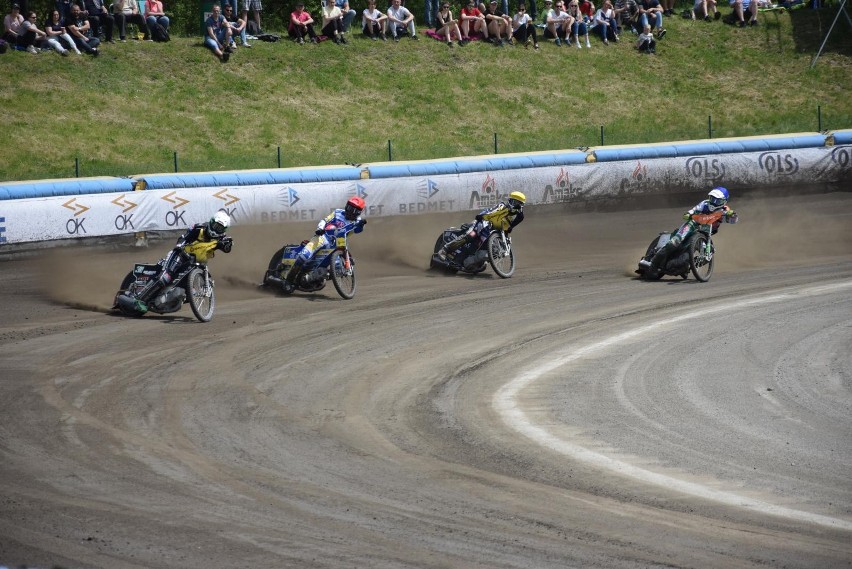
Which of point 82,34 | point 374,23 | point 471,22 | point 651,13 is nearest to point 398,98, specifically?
→ point 374,23

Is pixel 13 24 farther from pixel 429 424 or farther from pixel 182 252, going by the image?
pixel 429 424

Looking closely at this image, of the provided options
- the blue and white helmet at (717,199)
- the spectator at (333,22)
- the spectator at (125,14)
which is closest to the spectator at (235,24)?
the spectator at (125,14)

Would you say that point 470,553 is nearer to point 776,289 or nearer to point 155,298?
point 155,298

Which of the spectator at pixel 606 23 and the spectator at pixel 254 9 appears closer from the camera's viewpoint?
the spectator at pixel 254 9

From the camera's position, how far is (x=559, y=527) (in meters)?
7.26

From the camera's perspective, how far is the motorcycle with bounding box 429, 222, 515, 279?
19.6m

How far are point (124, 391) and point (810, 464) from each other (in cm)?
670

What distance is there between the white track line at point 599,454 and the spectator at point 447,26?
72.0 feet

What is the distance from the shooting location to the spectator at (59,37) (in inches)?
1145

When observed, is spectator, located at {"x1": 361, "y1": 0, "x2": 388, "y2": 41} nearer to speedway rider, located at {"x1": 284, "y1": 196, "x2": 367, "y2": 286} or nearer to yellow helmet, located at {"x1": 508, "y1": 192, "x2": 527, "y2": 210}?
yellow helmet, located at {"x1": 508, "y1": 192, "x2": 527, "y2": 210}

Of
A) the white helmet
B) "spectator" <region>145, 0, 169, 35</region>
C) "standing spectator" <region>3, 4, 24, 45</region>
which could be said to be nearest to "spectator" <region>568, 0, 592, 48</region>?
"spectator" <region>145, 0, 169, 35</region>

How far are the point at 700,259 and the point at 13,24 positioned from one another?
19.5 meters

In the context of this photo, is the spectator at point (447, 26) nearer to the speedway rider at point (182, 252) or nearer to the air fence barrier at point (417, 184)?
the air fence barrier at point (417, 184)

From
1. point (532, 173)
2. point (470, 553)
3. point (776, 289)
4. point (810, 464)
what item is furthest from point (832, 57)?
point (470, 553)
